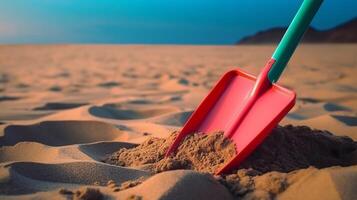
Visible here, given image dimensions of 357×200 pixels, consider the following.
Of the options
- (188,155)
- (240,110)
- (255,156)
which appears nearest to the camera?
A: (255,156)

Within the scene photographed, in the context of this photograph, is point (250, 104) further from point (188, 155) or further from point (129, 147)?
point (129, 147)

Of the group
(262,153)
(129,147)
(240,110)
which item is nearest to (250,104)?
(240,110)

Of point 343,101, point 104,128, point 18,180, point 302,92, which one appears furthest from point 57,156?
point 302,92

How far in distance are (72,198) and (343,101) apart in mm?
3159

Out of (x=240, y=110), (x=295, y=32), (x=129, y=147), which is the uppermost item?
(x=295, y=32)

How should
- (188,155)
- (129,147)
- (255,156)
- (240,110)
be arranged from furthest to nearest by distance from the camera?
(129,147) < (240,110) < (188,155) < (255,156)

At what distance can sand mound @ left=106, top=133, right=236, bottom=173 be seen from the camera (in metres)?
1.70

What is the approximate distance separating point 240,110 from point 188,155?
30cm

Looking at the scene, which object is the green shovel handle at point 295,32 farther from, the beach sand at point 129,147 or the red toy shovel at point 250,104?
the beach sand at point 129,147

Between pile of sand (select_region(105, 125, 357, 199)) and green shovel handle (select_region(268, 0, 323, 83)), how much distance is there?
0.28 metres

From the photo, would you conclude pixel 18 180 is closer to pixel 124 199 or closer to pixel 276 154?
pixel 124 199

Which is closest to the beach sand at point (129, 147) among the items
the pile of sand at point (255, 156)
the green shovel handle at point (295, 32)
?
the pile of sand at point (255, 156)

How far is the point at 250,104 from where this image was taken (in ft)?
6.16

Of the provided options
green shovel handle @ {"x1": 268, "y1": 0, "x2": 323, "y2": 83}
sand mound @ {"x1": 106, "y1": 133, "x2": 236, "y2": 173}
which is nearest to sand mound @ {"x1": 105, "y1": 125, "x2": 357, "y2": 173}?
sand mound @ {"x1": 106, "y1": 133, "x2": 236, "y2": 173}
